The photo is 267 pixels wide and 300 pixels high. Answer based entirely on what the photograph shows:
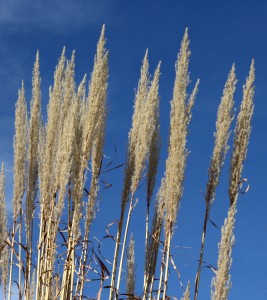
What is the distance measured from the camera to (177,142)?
4.72m

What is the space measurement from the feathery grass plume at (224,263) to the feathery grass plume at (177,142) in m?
0.53

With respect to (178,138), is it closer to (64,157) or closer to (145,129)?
(145,129)

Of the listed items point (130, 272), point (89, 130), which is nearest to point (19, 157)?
point (89, 130)

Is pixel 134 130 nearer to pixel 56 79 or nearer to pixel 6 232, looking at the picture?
pixel 56 79

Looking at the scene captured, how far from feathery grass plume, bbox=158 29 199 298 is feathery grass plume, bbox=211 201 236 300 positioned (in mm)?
531

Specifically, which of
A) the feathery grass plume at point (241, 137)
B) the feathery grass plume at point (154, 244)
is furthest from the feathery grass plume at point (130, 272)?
the feathery grass plume at point (241, 137)

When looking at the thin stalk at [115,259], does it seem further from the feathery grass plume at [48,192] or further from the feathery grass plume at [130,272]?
the feathery grass plume at [130,272]

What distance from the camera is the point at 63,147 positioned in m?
4.51

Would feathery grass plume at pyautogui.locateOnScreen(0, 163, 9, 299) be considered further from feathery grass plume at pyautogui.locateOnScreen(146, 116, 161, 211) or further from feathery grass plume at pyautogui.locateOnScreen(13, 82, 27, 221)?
feathery grass plume at pyautogui.locateOnScreen(146, 116, 161, 211)

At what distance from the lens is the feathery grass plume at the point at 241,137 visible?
4727 mm

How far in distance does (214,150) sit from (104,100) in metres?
0.98

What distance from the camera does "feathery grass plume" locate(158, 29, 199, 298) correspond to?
15.1 feet

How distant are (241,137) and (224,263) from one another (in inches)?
46.8

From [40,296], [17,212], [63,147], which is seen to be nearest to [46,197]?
[63,147]
